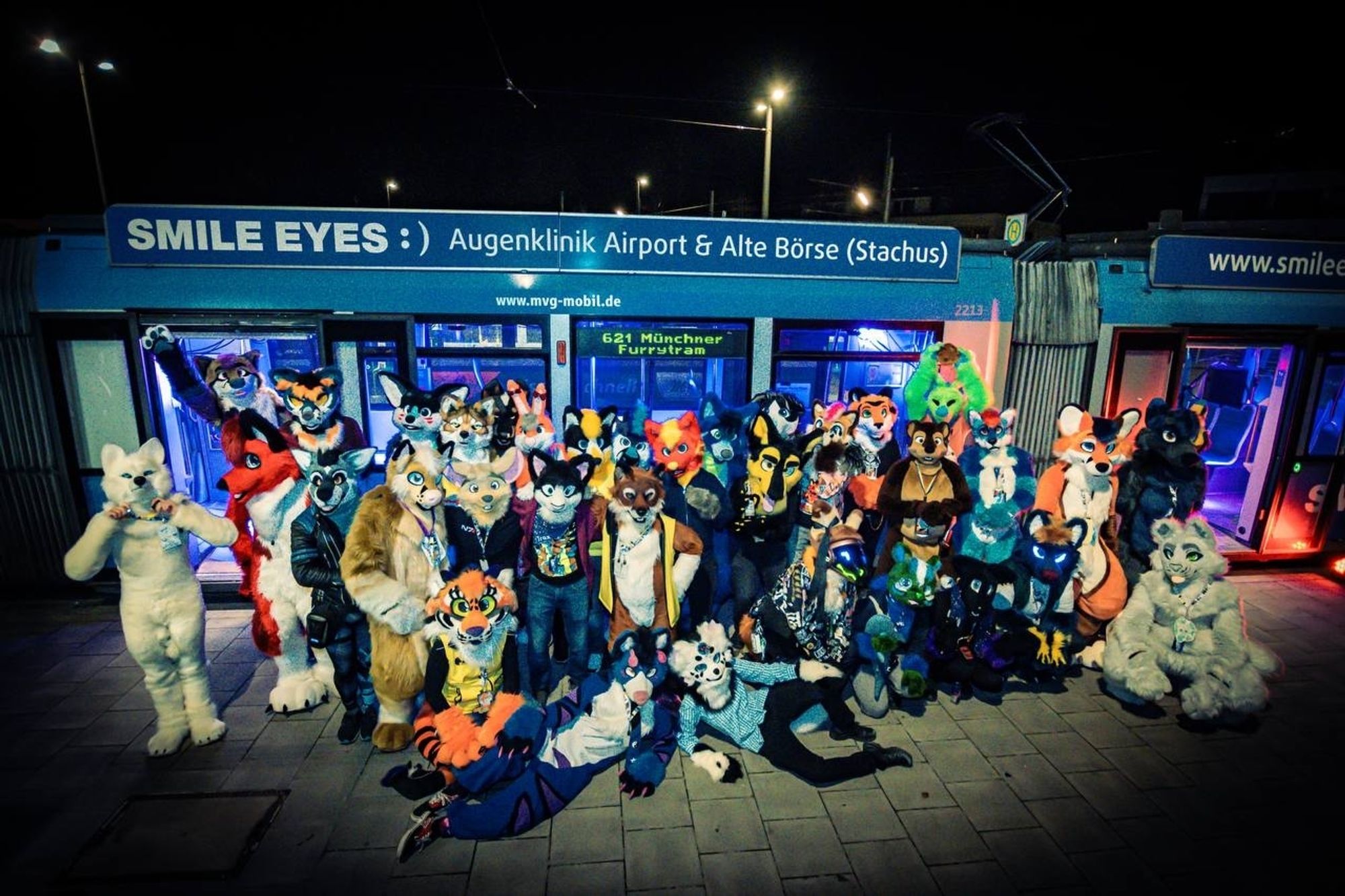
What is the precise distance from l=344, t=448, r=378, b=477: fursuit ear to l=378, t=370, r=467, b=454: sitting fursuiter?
0.18 metres

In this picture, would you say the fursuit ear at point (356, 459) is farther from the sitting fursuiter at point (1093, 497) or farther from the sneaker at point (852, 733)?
the sitting fursuiter at point (1093, 497)

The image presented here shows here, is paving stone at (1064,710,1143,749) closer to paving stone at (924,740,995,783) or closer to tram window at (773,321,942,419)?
paving stone at (924,740,995,783)

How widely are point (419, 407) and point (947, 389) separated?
4403 millimetres

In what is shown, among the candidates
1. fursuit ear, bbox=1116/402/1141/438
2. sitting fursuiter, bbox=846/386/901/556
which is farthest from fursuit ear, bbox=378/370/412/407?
fursuit ear, bbox=1116/402/1141/438

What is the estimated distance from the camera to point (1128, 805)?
412 centimetres

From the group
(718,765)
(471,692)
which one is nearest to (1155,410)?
(718,765)

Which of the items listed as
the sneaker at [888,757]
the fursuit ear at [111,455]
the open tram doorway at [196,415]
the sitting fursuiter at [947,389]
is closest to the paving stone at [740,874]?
the sneaker at [888,757]

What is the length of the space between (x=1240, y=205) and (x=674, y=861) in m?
43.1

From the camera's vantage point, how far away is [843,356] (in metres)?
6.90

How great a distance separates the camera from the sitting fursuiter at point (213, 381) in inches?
198

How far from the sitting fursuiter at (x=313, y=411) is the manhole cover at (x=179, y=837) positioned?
7.35ft

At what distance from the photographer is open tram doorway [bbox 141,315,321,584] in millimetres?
6219

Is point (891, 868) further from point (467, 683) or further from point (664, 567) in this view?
point (467, 683)

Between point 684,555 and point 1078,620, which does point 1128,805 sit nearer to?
point 1078,620
